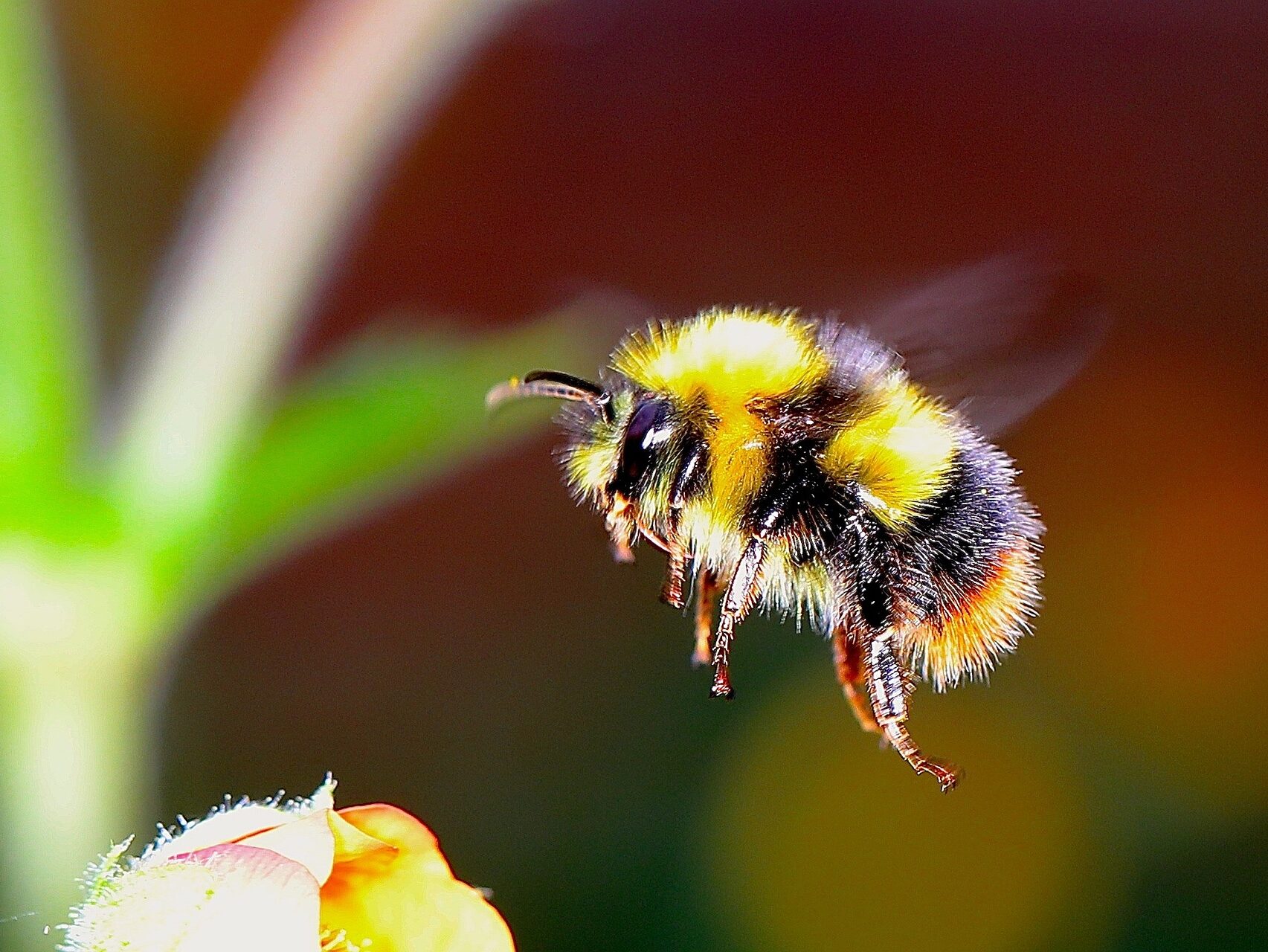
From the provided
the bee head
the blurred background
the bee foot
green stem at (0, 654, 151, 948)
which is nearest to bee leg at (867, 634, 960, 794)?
the bee foot

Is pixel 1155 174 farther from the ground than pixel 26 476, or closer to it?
farther from the ground

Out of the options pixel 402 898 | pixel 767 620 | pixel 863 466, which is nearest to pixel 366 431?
pixel 863 466

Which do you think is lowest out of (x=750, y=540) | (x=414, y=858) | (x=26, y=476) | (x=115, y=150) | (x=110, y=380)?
(x=414, y=858)

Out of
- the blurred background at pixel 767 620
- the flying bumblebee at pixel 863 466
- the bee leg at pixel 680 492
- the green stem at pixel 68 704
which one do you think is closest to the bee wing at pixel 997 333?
the flying bumblebee at pixel 863 466

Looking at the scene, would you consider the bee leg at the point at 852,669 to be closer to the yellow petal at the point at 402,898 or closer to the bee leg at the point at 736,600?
the bee leg at the point at 736,600

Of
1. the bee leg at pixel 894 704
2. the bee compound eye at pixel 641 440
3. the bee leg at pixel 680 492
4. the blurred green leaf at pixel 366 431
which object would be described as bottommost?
the bee leg at pixel 894 704

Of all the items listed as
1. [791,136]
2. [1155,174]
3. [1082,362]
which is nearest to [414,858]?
[1082,362]

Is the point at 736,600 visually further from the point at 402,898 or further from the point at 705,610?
the point at 402,898

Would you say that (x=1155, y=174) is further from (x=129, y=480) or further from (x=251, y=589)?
(x=129, y=480)
